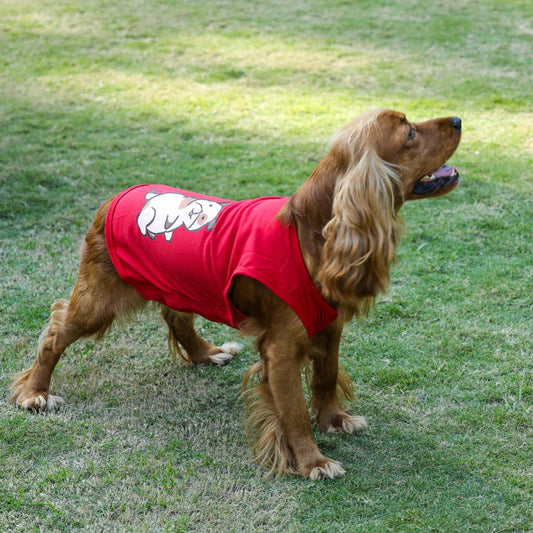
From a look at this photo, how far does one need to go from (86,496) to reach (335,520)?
50.4 inches

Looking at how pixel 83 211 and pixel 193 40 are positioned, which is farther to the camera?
pixel 193 40

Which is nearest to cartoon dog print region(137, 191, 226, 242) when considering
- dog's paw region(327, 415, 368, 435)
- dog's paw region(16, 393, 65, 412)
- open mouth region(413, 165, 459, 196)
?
open mouth region(413, 165, 459, 196)

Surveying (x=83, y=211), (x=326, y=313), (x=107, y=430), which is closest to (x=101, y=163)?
(x=83, y=211)

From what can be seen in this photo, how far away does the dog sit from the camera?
3367 mm

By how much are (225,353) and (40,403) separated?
4.23ft

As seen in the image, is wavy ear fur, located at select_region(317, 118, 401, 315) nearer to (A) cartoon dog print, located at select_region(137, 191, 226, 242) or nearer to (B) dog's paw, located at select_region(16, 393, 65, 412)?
(A) cartoon dog print, located at select_region(137, 191, 226, 242)

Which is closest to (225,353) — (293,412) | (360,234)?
(293,412)

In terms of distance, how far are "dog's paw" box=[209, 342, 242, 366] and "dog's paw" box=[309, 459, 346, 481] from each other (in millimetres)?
1351

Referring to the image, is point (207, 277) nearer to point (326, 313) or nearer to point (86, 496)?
point (326, 313)

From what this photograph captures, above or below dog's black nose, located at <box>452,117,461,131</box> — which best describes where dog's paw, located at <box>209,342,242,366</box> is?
below

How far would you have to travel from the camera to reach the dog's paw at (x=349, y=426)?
13.4 feet

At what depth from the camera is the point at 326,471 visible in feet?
12.0

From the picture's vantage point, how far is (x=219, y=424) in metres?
4.18

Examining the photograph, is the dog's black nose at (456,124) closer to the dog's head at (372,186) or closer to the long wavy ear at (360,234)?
the dog's head at (372,186)
